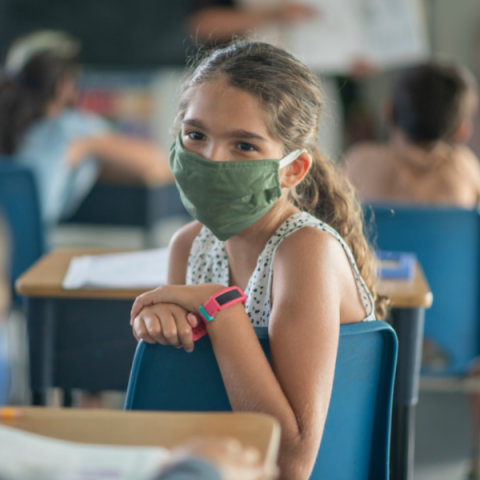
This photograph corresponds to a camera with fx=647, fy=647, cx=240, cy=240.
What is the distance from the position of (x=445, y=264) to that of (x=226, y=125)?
1.03m

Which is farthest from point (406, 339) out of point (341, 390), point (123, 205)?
point (123, 205)

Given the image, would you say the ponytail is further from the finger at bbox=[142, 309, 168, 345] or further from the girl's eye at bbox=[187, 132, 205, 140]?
the finger at bbox=[142, 309, 168, 345]

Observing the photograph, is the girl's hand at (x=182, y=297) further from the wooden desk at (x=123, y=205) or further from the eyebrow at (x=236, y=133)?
the wooden desk at (x=123, y=205)

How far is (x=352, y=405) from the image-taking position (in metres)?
1.02

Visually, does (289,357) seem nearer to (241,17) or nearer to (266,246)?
(266,246)

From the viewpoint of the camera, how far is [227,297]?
39.3 inches

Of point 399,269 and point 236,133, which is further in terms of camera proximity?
point 399,269

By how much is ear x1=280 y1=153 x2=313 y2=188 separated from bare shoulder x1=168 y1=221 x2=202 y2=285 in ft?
0.88

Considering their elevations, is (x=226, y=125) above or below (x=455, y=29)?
below

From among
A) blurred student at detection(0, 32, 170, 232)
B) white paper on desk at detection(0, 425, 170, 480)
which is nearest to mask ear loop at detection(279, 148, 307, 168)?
white paper on desk at detection(0, 425, 170, 480)

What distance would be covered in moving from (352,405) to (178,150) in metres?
0.54

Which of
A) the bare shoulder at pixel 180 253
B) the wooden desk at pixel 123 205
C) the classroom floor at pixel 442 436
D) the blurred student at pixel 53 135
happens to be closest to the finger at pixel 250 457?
the bare shoulder at pixel 180 253

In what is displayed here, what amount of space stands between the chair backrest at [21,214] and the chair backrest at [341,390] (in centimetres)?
158

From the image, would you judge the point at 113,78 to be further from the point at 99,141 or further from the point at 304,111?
the point at 304,111
